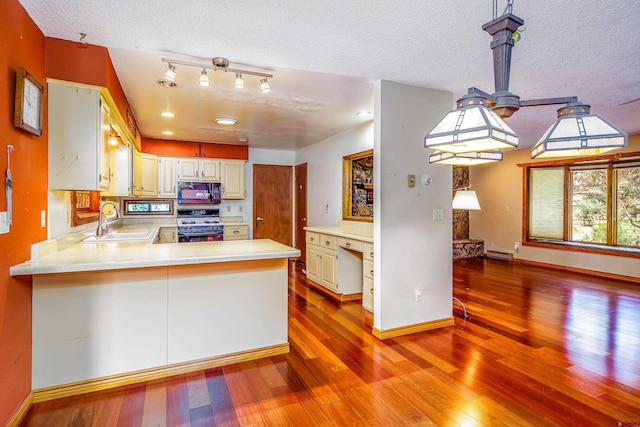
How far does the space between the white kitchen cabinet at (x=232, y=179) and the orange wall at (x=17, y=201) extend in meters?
4.00

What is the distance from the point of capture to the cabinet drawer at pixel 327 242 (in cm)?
427

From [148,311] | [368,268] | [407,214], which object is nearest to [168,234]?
[148,311]

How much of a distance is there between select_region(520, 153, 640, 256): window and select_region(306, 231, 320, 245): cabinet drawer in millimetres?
4603

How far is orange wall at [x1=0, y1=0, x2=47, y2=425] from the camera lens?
172 cm

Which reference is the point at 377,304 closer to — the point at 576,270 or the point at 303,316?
the point at 303,316

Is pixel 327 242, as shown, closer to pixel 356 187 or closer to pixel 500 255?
pixel 356 187

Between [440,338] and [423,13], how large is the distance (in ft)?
8.57

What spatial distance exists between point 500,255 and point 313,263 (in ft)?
15.2

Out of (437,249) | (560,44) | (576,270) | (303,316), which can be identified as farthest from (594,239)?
(303,316)

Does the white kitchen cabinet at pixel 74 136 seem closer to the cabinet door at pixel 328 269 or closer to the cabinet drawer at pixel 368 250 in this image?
the cabinet drawer at pixel 368 250

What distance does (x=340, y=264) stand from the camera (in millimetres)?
4188

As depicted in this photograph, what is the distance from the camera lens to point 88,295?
7.21 ft

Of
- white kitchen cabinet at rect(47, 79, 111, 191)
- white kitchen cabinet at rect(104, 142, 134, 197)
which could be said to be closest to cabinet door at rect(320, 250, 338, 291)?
white kitchen cabinet at rect(104, 142, 134, 197)

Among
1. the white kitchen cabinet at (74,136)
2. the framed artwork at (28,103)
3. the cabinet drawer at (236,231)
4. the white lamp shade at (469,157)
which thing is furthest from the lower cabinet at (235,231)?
the white lamp shade at (469,157)
